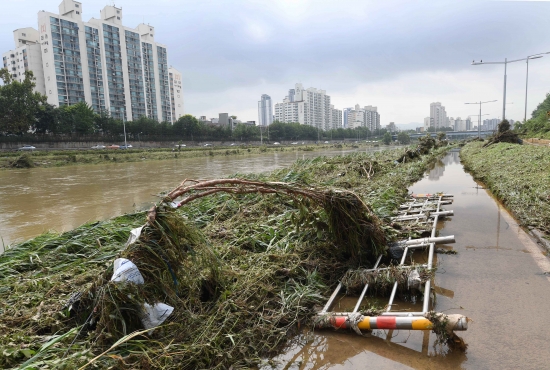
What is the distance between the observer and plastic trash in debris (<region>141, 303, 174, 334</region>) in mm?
2480

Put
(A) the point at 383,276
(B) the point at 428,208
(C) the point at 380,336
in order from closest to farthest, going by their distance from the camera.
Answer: (C) the point at 380,336 < (A) the point at 383,276 < (B) the point at 428,208

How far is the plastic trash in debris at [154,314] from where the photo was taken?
248cm

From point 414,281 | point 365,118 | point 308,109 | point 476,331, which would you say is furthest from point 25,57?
point 365,118

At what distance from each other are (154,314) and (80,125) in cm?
5659

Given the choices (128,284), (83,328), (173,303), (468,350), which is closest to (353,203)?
(468,350)

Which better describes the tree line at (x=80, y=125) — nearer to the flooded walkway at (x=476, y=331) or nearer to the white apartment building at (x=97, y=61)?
the white apartment building at (x=97, y=61)

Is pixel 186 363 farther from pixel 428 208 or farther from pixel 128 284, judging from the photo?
pixel 428 208

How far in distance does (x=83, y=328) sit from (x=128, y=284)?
0.49 metres

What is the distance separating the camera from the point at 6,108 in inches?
1556

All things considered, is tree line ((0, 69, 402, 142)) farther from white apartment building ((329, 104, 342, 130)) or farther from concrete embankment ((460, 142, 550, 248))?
white apartment building ((329, 104, 342, 130))

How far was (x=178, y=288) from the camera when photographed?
2.89 metres

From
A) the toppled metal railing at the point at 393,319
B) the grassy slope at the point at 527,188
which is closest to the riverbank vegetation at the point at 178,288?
the toppled metal railing at the point at 393,319

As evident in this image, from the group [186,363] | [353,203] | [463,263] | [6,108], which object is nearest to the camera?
[186,363]

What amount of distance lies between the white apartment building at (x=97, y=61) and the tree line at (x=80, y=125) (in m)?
9.93
